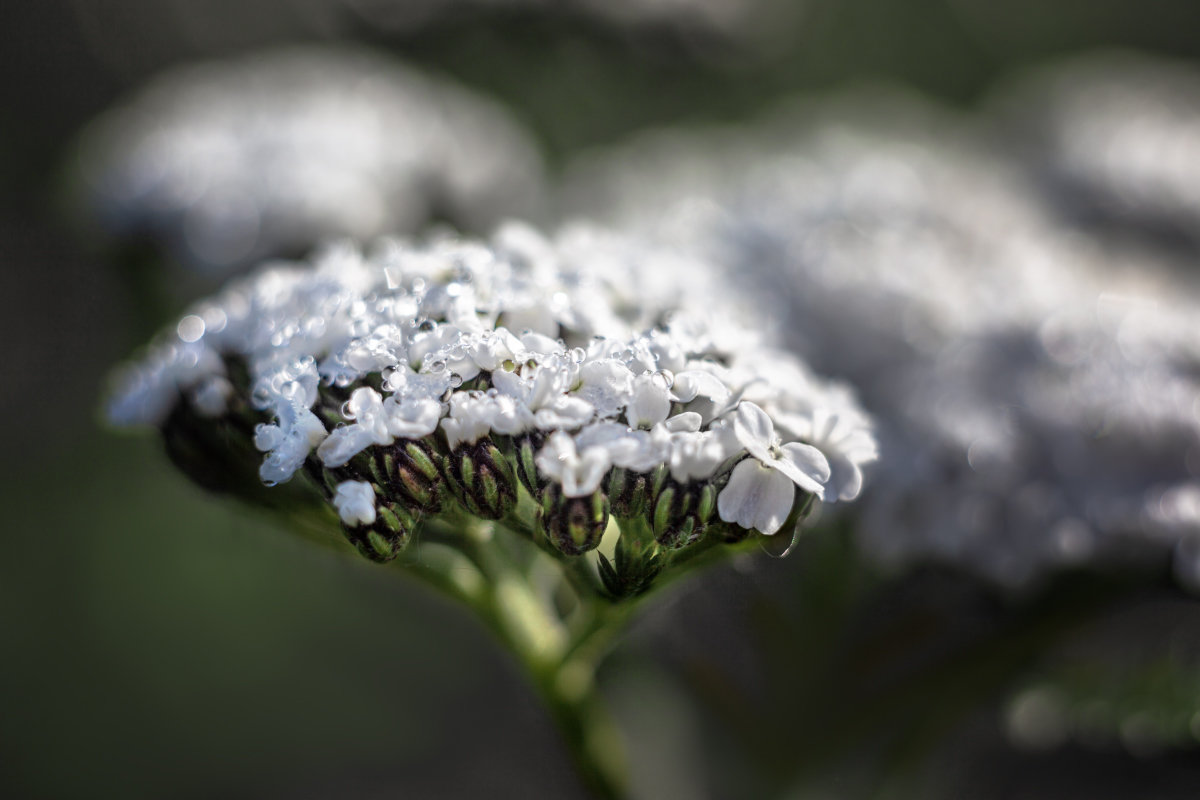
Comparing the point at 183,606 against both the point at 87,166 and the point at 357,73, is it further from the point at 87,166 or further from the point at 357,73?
the point at 357,73

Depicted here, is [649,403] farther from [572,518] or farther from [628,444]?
[572,518]

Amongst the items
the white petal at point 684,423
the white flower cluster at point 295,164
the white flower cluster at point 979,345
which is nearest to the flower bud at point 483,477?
the white petal at point 684,423

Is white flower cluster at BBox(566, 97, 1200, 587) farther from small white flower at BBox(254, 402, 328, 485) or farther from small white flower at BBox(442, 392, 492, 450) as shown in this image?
small white flower at BBox(254, 402, 328, 485)

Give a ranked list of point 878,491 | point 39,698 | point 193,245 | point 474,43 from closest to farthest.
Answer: point 878,491 → point 193,245 → point 39,698 → point 474,43

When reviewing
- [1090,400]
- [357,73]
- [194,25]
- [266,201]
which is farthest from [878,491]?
[194,25]

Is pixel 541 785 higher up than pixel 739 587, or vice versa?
pixel 739 587

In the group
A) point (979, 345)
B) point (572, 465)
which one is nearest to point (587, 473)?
point (572, 465)

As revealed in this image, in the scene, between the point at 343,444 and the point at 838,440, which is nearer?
the point at 343,444

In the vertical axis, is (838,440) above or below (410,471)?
below
